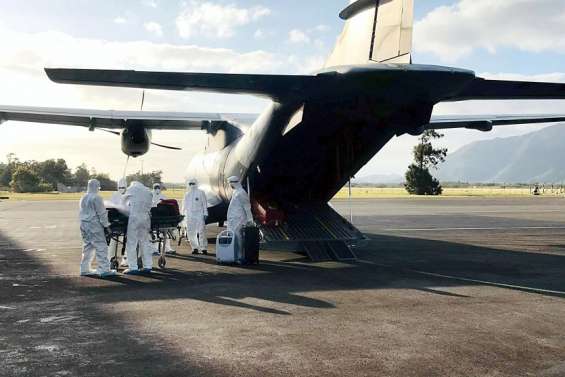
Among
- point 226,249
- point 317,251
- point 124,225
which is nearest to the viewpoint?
point 124,225

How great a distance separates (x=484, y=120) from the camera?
18.6m

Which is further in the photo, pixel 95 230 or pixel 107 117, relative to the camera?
pixel 107 117

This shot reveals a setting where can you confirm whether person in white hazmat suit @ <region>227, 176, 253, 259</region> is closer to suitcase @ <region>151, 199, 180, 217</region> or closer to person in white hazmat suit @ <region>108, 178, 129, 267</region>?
suitcase @ <region>151, 199, 180, 217</region>

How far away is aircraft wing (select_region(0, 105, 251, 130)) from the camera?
54.9 feet

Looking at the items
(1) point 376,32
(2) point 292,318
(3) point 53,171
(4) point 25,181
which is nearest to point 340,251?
(1) point 376,32

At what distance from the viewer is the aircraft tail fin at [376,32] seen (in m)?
10.4

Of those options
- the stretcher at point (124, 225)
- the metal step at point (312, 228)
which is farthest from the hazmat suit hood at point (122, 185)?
the metal step at point (312, 228)

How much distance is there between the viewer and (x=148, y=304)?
8.12m

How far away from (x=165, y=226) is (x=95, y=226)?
5.87ft

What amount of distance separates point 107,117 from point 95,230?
714 cm

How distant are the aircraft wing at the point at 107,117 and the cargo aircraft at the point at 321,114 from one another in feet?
0.20

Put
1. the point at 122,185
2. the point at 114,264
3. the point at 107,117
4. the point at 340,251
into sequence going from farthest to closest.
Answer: the point at 107,117, the point at 122,185, the point at 340,251, the point at 114,264

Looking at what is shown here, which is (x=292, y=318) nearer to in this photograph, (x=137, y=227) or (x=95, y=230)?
(x=137, y=227)

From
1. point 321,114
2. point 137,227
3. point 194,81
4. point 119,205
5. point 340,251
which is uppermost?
point 194,81
